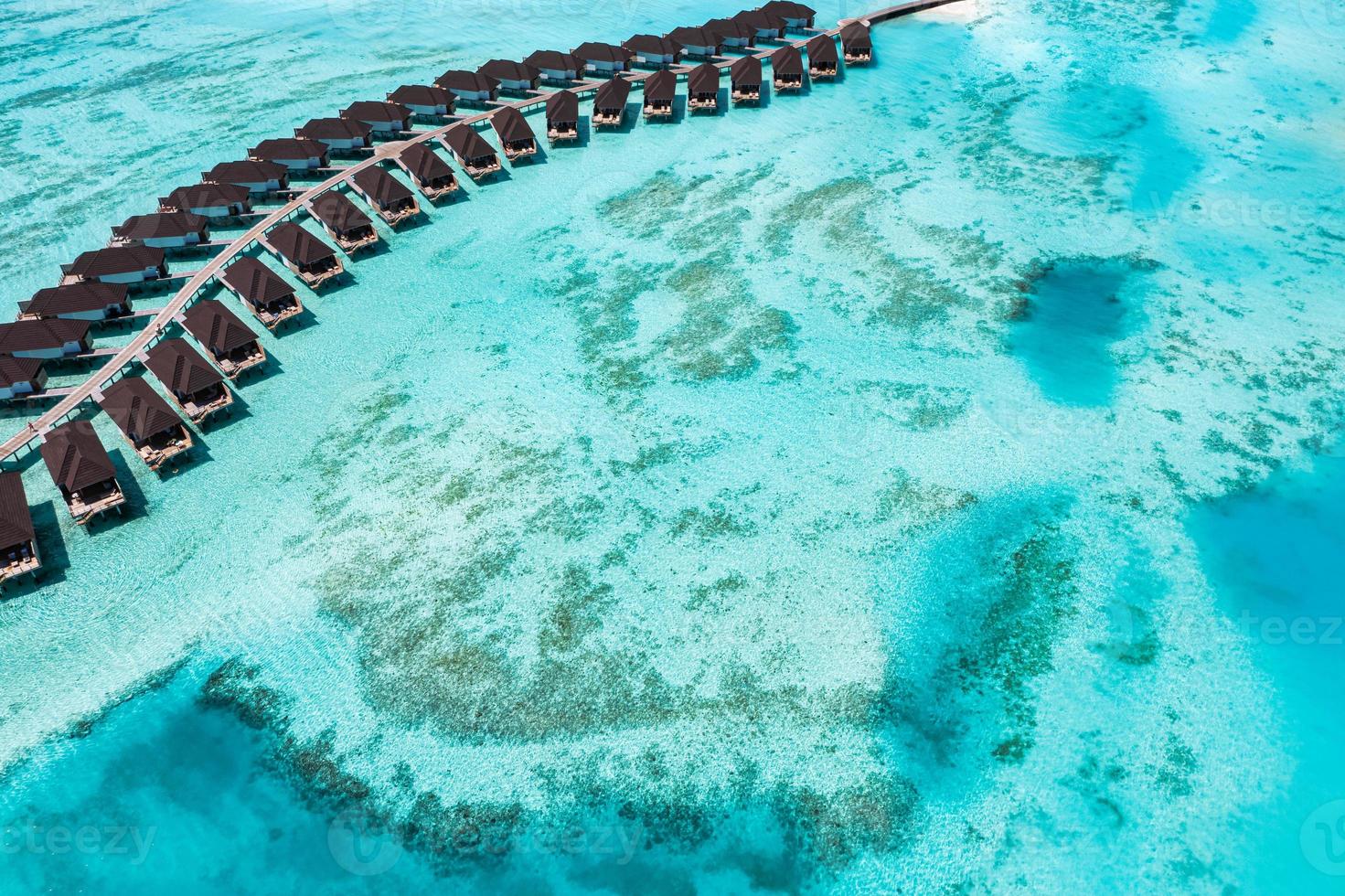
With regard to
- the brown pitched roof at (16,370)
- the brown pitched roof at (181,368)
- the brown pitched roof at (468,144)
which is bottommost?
the brown pitched roof at (181,368)

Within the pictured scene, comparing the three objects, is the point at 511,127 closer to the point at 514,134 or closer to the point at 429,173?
the point at 514,134

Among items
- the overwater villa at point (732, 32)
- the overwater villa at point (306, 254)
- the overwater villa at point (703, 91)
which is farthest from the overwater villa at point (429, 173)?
the overwater villa at point (732, 32)

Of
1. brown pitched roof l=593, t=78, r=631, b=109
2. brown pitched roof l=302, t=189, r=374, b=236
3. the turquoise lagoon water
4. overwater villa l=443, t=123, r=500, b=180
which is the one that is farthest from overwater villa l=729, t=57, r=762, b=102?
brown pitched roof l=302, t=189, r=374, b=236

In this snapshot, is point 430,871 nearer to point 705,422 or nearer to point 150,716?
point 150,716

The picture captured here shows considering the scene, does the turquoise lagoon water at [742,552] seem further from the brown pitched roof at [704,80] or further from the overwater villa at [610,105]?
the brown pitched roof at [704,80]

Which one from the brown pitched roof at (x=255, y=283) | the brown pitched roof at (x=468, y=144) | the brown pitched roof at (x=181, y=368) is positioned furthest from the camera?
the brown pitched roof at (x=468, y=144)

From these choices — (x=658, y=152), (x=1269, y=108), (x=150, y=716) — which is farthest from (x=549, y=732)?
(x=1269, y=108)

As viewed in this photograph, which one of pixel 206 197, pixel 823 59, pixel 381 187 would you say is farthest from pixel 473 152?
pixel 823 59
